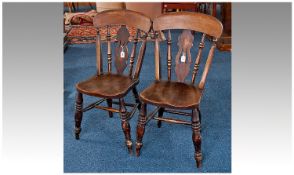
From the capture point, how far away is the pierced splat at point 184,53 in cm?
243

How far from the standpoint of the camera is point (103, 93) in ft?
7.56

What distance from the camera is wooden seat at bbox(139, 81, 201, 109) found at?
7.04 ft

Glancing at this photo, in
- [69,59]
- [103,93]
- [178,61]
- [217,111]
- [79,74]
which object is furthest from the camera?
[69,59]

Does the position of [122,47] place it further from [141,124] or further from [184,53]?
[141,124]

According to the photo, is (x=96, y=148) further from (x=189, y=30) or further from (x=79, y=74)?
(x=79, y=74)

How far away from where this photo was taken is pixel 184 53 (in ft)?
8.07

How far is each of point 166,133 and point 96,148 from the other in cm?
61

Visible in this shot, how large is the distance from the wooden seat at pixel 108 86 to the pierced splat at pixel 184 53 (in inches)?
14.2

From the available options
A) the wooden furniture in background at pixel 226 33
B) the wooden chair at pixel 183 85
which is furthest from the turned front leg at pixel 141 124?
the wooden furniture in background at pixel 226 33

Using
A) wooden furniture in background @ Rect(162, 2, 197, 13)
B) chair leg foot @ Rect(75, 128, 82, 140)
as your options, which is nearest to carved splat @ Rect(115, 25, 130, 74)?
chair leg foot @ Rect(75, 128, 82, 140)

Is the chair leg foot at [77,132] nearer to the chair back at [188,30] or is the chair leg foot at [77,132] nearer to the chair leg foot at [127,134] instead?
the chair leg foot at [127,134]

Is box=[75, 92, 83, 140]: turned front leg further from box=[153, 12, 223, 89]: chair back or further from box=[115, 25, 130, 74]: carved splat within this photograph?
box=[153, 12, 223, 89]: chair back

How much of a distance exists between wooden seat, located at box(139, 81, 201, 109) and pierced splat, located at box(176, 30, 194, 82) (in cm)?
11

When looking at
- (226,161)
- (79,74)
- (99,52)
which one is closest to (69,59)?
(79,74)
